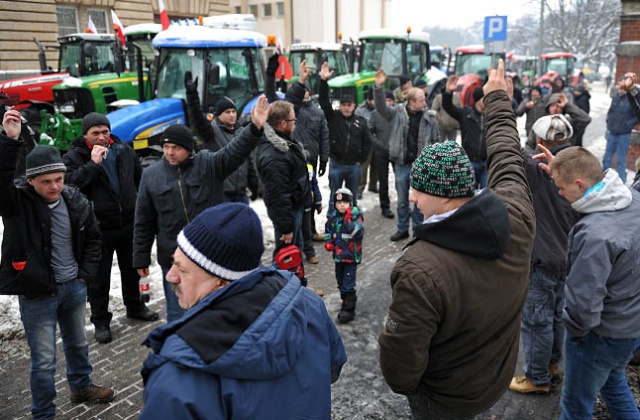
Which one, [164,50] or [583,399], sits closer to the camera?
[583,399]

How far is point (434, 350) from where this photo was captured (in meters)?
2.16

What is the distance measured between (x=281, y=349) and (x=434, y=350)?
870mm

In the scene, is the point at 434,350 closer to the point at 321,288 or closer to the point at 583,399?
the point at 583,399

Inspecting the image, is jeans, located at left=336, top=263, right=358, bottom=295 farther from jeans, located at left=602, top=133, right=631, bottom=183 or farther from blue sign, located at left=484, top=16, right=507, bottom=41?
blue sign, located at left=484, top=16, right=507, bottom=41

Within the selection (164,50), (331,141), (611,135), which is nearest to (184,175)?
(331,141)

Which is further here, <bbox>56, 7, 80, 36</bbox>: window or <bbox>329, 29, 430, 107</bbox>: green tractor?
<bbox>56, 7, 80, 36</bbox>: window

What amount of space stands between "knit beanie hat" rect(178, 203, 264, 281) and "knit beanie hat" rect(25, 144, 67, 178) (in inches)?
80.1

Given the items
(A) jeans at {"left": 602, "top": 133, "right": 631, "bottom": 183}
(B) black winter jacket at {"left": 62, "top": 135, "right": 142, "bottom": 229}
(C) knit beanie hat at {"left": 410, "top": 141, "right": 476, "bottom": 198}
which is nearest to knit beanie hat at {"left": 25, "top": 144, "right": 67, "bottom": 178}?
(B) black winter jacket at {"left": 62, "top": 135, "right": 142, "bottom": 229}

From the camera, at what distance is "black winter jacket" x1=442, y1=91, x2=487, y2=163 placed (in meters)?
6.84

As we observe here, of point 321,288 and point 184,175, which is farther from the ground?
point 184,175

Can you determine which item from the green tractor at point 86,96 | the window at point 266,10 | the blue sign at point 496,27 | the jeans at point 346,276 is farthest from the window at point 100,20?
the window at point 266,10

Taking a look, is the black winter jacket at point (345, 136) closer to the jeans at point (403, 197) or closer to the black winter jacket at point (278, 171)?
the jeans at point (403, 197)

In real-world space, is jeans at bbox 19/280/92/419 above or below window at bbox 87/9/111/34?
below

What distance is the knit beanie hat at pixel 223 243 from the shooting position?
176cm
